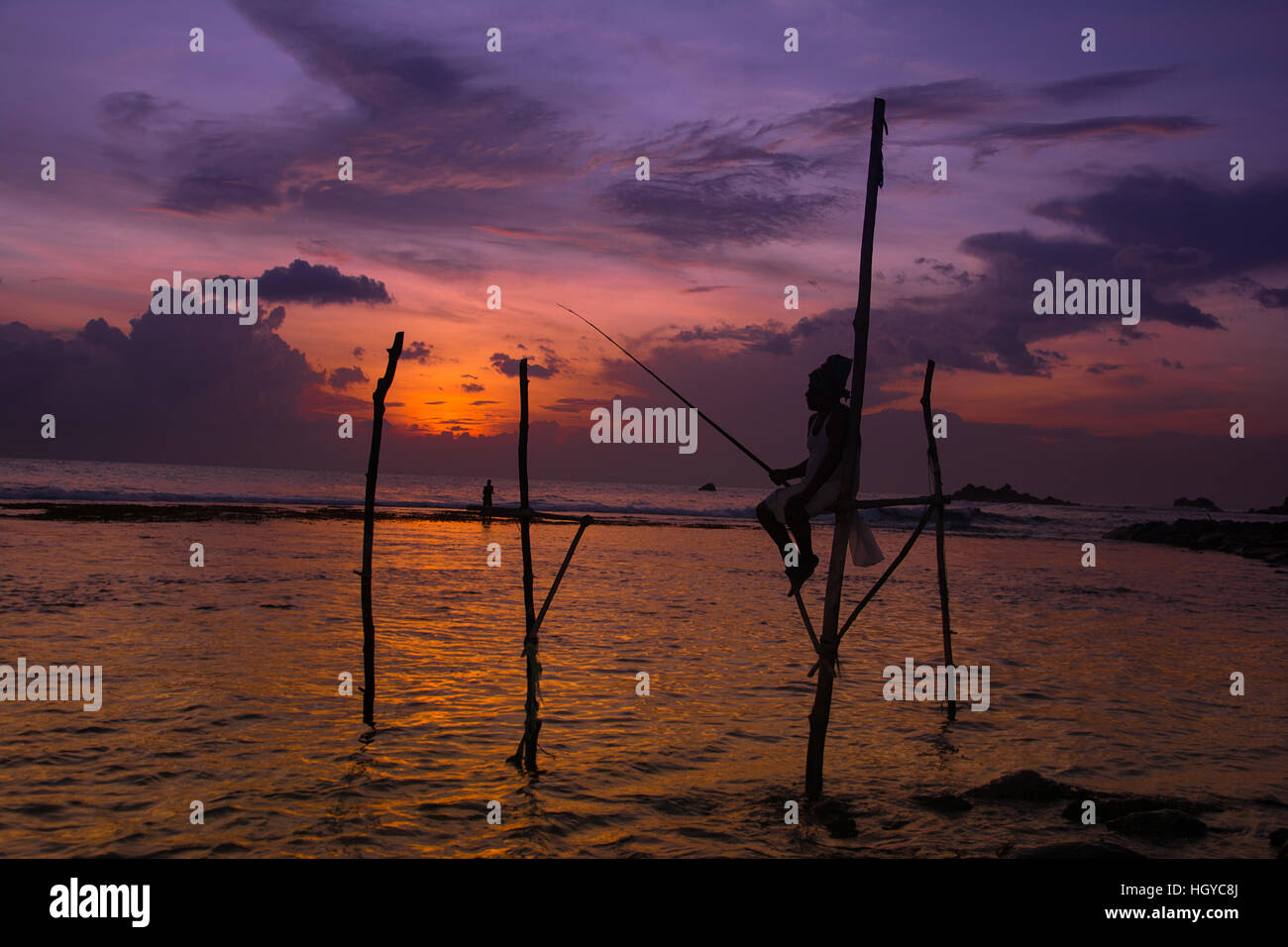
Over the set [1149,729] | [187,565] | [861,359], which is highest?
[861,359]

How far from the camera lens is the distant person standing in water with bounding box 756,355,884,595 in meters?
7.35

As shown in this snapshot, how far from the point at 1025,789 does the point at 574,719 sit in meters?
4.72

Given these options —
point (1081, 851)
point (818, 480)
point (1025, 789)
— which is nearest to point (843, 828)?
point (1081, 851)

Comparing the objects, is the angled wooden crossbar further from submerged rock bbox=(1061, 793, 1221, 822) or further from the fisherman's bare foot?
submerged rock bbox=(1061, 793, 1221, 822)

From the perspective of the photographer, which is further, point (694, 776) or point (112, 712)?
point (112, 712)

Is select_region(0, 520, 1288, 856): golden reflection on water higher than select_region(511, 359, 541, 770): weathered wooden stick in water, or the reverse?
select_region(511, 359, 541, 770): weathered wooden stick in water

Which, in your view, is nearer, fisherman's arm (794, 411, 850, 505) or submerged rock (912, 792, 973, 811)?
fisherman's arm (794, 411, 850, 505)

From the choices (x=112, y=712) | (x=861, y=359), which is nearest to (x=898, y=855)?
(x=861, y=359)

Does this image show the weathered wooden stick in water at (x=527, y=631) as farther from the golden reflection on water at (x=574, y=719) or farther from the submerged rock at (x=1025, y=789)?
the submerged rock at (x=1025, y=789)

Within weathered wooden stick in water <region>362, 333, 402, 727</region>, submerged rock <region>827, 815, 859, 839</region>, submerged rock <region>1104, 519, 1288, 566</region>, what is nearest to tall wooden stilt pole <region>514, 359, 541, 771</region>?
weathered wooden stick in water <region>362, 333, 402, 727</region>

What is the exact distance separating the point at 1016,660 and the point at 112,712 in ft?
41.8

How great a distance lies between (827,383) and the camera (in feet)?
24.8
